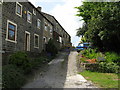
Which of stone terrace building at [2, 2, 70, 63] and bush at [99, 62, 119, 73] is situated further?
stone terrace building at [2, 2, 70, 63]

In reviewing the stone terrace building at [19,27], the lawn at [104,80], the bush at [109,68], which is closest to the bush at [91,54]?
the bush at [109,68]

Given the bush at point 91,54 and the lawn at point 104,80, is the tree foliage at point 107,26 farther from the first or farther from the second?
the lawn at point 104,80

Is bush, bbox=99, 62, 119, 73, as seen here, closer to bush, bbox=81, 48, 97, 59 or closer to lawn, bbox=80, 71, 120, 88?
lawn, bbox=80, 71, 120, 88

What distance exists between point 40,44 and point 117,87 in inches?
571

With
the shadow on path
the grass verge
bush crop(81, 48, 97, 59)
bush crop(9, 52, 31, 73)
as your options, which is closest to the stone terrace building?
bush crop(9, 52, 31, 73)

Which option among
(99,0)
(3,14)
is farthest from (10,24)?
(99,0)

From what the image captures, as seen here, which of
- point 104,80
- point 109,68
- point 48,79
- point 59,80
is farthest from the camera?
point 109,68

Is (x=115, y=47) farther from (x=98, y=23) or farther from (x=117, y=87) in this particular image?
(x=117, y=87)

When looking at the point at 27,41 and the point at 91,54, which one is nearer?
the point at 27,41

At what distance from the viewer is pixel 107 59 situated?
500 inches

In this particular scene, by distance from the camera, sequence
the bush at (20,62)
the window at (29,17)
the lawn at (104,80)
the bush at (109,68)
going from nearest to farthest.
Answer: the lawn at (104,80), the bush at (20,62), the bush at (109,68), the window at (29,17)

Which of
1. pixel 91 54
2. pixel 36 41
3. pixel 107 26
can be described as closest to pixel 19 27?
pixel 36 41

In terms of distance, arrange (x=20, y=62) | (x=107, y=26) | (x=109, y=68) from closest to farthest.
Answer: (x=20, y=62), (x=109, y=68), (x=107, y=26)

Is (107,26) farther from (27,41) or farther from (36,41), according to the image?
(36,41)
